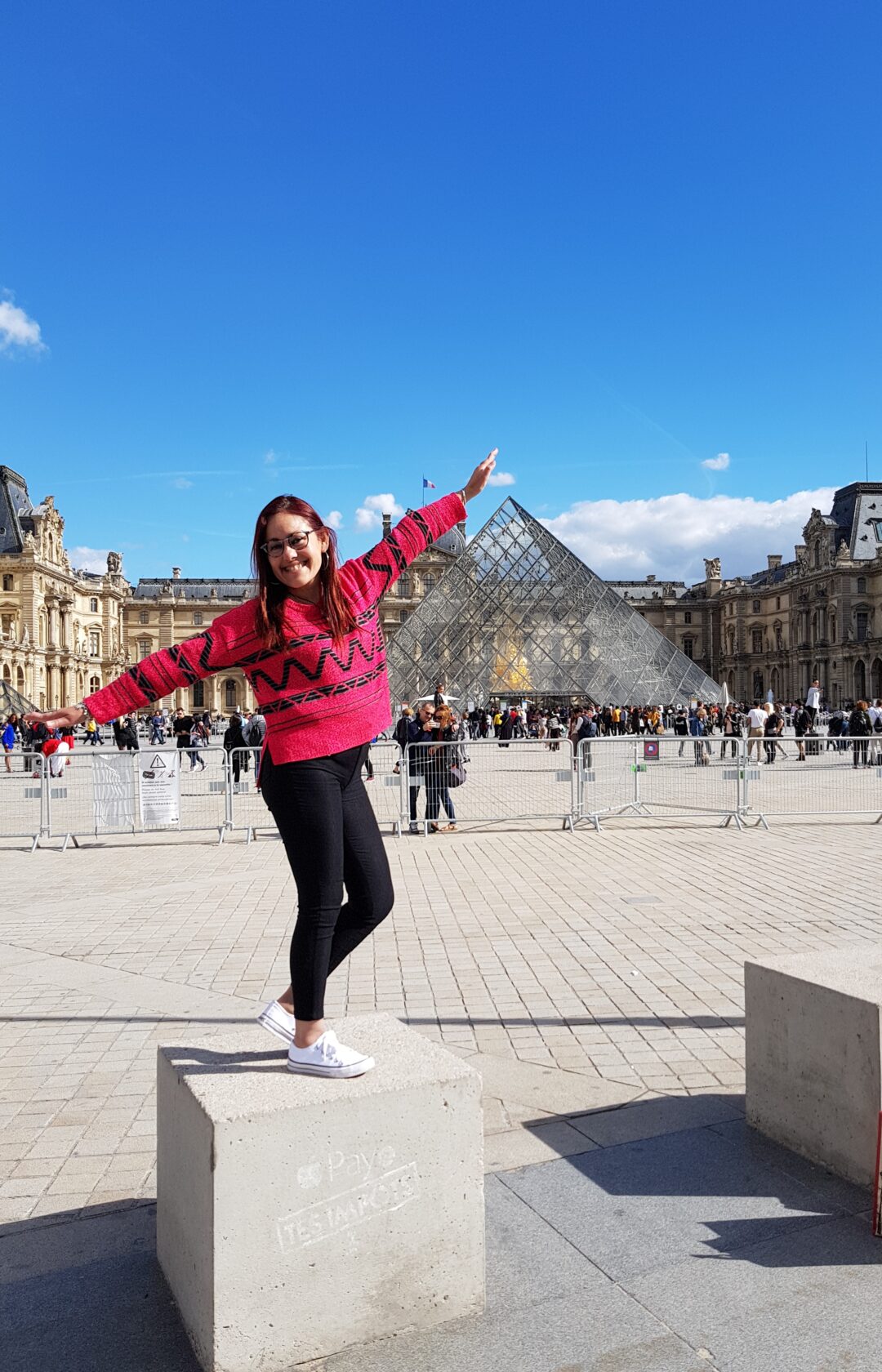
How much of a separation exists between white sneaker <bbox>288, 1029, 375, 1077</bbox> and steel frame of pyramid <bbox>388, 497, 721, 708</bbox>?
3495cm

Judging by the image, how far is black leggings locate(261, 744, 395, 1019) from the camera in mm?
2312

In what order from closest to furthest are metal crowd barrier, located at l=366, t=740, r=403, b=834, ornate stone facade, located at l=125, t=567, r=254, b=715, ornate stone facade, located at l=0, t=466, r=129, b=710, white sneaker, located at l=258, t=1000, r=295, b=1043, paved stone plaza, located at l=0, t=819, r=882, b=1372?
paved stone plaza, located at l=0, t=819, r=882, b=1372 < white sneaker, located at l=258, t=1000, r=295, b=1043 < metal crowd barrier, located at l=366, t=740, r=403, b=834 < ornate stone facade, located at l=0, t=466, r=129, b=710 < ornate stone facade, located at l=125, t=567, r=254, b=715

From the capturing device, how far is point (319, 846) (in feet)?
7.63

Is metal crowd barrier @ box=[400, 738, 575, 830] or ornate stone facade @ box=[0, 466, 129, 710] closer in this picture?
metal crowd barrier @ box=[400, 738, 575, 830]

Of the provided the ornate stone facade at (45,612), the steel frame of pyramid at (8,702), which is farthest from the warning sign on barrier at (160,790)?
the ornate stone facade at (45,612)

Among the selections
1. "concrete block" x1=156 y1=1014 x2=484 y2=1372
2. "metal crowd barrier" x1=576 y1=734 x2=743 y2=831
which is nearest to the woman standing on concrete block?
"concrete block" x1=156 y1=1014 x2=484 y2=1372

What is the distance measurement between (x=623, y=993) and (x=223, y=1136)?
10.4 ft

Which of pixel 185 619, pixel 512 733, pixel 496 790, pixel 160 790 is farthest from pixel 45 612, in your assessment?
pixel 160 790

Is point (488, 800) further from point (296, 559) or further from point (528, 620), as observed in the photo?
point (528, 620)

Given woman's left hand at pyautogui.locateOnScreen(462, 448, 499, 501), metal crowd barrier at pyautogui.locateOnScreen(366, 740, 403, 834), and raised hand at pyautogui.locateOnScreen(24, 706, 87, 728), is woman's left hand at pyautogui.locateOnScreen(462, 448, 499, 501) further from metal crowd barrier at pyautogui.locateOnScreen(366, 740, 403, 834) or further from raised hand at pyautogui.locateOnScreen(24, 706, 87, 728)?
metal crowd barrier at pyautogui.locateOnScreen(366, 740, 403, 834)

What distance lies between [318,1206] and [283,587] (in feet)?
4.36

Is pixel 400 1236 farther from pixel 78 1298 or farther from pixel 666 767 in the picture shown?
pixel 666 767

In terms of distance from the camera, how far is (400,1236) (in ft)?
7.02

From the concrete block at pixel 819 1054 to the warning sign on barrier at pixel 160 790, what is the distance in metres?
8.74
